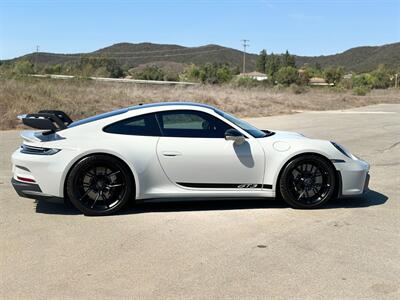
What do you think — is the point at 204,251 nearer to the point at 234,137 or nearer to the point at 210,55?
the point at 234,137

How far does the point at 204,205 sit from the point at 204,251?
1681mm

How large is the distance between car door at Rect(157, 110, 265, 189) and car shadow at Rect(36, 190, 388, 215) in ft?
1.33

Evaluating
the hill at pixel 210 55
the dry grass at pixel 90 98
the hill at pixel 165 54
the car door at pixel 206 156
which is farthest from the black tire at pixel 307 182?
the hill at pixel 165 54

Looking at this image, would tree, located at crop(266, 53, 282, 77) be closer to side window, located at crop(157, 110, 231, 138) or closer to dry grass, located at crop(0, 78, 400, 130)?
dry grass, located at crop(0, 78, 400, 130)

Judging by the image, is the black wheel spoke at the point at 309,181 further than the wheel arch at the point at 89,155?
Yes

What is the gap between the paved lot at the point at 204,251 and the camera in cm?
363

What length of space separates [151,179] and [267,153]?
1439 millimetres

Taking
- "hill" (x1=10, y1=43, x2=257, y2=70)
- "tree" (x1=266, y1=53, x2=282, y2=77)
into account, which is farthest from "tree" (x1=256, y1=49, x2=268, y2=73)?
"hill" (x1=10, y1=43, x2=257, y2=70)

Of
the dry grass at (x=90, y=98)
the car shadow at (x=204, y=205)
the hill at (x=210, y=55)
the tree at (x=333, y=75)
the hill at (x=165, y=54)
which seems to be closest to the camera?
the car shadow at (x=204, y=205)

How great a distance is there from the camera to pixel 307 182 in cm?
579

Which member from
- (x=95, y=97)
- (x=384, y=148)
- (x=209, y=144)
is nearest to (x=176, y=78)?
(x=95, y=97)

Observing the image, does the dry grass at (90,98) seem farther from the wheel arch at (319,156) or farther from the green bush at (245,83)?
the green bush at (245,83)

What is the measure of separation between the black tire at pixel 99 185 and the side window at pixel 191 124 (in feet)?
2.42

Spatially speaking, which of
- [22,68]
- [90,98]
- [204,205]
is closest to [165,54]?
[22,68]
